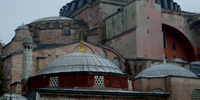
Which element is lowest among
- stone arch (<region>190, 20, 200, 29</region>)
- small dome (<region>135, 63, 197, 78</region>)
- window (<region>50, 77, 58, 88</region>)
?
window (<region>50, 77, 58, 88</region>)

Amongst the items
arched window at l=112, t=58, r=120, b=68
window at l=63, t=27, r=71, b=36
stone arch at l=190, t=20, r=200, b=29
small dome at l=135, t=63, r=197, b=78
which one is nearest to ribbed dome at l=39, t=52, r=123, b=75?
small dome at l=135, t=63, r=197, b=78

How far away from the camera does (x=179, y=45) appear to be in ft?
153

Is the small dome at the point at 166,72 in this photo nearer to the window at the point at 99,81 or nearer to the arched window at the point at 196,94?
the arched window at the point at 196,94

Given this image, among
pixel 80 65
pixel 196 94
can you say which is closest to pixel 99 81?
pixel 80 65

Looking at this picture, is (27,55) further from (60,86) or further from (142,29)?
(142,29)

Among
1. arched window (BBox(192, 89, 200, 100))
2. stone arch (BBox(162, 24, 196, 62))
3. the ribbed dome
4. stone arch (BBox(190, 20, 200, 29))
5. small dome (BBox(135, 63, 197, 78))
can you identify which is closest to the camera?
the ribbed dome

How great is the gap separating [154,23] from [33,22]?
15201 millimetres

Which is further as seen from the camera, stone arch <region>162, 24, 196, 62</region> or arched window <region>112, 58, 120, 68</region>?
stone arch <region>162, 24, 196, 62</region>

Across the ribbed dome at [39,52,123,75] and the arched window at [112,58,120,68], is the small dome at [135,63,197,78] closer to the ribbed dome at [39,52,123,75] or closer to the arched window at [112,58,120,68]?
the ribbed dome at [39,52,123,75]

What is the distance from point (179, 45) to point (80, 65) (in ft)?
83.5

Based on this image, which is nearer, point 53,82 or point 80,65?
point 53,82

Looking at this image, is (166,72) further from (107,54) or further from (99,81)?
(107,54)

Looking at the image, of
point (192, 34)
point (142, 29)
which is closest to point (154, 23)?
point (142, 29)

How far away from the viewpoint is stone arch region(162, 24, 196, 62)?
149 ft
